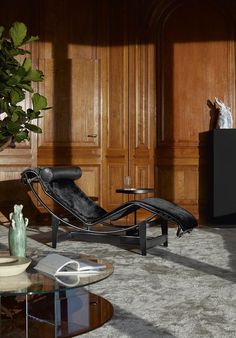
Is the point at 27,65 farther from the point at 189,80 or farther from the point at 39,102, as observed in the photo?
the point at 189,80

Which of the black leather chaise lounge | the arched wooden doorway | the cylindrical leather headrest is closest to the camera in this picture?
the black leather chaise lounge

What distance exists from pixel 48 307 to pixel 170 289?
89 cm

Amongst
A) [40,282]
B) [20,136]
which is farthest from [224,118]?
[20,136]

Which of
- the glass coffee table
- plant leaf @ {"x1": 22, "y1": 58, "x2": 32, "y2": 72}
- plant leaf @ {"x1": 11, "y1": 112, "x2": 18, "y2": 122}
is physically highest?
plant leaf @ {"x1": 22, "y1": 58, "x2": 32, "y2": 72}

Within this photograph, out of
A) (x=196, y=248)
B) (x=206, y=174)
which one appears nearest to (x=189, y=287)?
(x=196, y=248)

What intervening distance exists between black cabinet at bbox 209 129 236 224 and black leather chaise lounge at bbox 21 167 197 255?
2000mm

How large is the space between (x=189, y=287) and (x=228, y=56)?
4.62 m

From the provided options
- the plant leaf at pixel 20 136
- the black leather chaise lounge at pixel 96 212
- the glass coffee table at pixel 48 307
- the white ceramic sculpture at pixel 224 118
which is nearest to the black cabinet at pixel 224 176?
the white ceramic sculpture at pixel 224 118

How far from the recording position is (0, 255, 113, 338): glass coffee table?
2.27 m

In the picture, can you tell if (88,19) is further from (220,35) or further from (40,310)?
(40,310)

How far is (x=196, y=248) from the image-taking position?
4867 mm

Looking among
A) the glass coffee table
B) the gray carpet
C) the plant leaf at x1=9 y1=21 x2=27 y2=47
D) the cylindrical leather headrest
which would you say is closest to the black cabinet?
the gray carpet

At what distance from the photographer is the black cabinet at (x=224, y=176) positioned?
6.77 meters

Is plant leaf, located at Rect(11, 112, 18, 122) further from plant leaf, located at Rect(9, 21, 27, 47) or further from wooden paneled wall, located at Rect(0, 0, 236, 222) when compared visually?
wooden paneled wall, located at Rect(0, 0, 236, 222)
